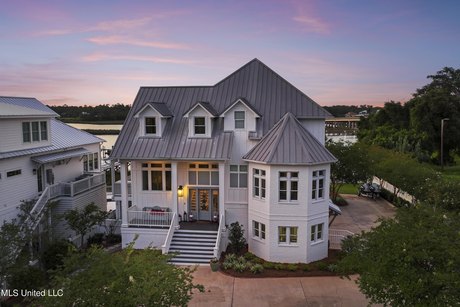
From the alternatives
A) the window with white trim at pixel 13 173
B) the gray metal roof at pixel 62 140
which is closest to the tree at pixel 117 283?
the window with white trim at pixel 13 173

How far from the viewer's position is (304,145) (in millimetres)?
22000

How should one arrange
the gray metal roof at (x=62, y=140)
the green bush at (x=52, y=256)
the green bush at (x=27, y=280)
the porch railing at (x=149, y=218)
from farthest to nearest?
the porch railing at (x=149, y=218) < the gray metal roof at (x=62, y=140) < the green bush at (x=52, y=256) < the green bush at (x=27, y=280)

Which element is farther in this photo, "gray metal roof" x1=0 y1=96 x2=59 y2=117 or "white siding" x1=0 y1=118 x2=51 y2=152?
"gray metal roof" x1=0 y1=96 x2=59 y2=117

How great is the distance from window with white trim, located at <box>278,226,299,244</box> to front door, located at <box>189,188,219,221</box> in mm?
5177

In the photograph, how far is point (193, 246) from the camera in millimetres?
22688

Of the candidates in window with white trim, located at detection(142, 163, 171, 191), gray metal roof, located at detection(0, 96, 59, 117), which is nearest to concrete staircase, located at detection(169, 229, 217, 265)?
window with white trim, located at detection(142, 163, 171, 191)

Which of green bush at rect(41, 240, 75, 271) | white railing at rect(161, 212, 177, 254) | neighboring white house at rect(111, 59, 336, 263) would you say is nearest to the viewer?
green bush at rect(41, 240, 75, 271)

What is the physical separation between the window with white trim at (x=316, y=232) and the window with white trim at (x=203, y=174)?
7.00 m

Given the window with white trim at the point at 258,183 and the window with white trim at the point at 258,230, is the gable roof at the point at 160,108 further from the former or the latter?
the window with white trim at the point at 258,230

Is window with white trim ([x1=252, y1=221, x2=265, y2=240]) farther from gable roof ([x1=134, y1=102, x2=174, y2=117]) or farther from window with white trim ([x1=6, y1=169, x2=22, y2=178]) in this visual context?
window with white trim ([x1=6, y1=169, x2=22, y2=178])

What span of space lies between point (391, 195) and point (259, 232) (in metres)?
20.7

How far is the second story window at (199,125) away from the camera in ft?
82.4

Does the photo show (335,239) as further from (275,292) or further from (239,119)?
(239,119)

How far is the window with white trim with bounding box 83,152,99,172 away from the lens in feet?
100
